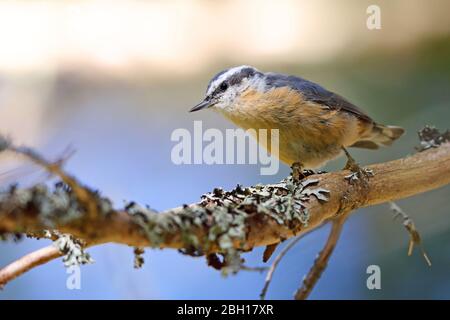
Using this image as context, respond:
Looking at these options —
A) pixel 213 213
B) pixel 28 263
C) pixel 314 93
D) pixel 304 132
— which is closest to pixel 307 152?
pixel 304 132

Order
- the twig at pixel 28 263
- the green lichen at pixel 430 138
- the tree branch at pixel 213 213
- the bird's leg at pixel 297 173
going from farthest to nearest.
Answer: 1. the green lichen at pixel 430 138
2. the bird's leg at pixel 297 173
3. the twig at pixel 28 263
4. the tree branch at pixel 213 213

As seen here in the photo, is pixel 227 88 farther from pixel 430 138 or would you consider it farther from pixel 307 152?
pixel 430 138

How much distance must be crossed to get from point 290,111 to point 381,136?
0.42m

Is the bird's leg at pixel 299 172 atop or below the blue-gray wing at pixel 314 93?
below

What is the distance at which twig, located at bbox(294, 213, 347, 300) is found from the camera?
1514 millimetres

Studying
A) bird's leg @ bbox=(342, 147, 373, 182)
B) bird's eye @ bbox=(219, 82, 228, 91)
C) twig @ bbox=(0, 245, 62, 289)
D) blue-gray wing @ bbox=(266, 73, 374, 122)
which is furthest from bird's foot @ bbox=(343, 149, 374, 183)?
twig @ bbox=(0, 245, 62, 289)

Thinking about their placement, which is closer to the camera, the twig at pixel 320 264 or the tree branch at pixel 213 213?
the tree branch at pixel 213 213

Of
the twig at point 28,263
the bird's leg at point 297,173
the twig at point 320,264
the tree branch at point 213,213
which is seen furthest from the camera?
the twig at point 320,264

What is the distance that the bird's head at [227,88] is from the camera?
5.25 ft

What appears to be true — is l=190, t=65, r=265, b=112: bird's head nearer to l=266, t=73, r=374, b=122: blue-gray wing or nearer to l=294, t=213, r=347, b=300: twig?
l=266, t=73, r=374, b=122: blue-gray wing

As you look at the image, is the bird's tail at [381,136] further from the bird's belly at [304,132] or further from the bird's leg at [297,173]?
the bird's leg at [297,173]

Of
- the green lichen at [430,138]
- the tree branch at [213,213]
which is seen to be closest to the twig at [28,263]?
the tree branch at [213,213]
